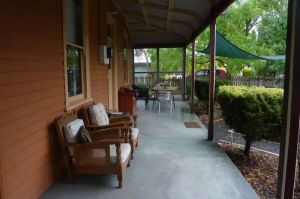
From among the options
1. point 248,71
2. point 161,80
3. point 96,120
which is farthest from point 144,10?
point 248,71

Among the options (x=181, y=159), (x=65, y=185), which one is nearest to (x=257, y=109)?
(x=181, y=159)

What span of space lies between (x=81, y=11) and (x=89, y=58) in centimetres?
76

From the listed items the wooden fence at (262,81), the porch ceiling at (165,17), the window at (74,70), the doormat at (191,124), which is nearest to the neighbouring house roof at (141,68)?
the porch ceiling at (165,17)

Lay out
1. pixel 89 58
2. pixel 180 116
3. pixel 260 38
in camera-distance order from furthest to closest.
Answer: pixel 260 38 → pixel 180 116 → pixel 89 58

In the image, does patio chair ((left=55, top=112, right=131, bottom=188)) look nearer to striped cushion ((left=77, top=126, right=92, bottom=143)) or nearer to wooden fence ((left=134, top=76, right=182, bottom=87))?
striped cushion ((left=77, top=126, right=92, bottom=143))

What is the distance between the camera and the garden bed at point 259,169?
3191 mm

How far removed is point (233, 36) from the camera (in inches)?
454

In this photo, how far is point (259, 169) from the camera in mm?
3842

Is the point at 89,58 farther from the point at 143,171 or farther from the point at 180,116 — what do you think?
the point at 180,116

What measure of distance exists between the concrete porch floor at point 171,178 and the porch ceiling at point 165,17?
2.33 metres

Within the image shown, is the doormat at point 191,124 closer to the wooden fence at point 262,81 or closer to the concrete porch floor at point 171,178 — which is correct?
the concrete porch floor at point 171,178

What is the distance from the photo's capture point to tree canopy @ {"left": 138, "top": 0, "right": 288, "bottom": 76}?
453 inches

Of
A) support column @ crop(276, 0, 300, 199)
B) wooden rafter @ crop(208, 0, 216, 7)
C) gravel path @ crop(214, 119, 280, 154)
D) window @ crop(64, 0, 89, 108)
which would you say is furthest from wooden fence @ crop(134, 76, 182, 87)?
support column @ crop(276, 0, 300, 199)

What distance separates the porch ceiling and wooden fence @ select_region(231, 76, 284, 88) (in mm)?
2617
